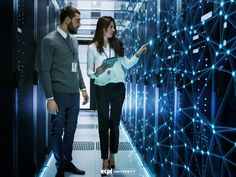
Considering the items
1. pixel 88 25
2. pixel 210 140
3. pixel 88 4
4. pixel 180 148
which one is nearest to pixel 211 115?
pixel 210 140

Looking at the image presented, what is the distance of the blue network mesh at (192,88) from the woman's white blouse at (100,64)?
329 mm

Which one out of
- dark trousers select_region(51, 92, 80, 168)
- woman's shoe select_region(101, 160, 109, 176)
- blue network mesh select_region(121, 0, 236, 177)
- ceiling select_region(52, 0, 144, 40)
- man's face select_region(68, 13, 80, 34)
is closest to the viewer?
blue network mesh select_region(121, 0, 236, 177)

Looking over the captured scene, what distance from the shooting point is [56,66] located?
2.94 meters

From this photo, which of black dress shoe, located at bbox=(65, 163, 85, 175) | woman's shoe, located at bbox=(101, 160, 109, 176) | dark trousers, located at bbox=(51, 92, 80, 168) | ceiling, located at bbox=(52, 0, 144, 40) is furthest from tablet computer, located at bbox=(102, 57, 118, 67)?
ceiling, located at bbox=(52, 0, 144, 40)

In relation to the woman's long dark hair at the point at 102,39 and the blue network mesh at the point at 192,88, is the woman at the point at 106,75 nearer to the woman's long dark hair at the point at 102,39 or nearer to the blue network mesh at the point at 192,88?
the woman's long dark hair at the point at 102,39

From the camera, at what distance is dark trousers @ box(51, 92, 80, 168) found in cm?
294

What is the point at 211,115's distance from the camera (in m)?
1.56

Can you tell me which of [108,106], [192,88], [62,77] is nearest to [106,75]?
[108,106]

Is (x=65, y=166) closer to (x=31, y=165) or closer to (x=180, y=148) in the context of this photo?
(x=31, y=165)

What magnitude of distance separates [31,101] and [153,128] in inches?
47.6

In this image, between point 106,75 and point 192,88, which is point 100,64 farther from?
point 192,88

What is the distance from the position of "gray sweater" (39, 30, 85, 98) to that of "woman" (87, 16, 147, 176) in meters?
0.21

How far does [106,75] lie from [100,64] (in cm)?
17

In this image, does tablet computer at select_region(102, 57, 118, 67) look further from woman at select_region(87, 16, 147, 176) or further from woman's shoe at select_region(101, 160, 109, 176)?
woman's shoe at select_region(101, 160, 109, 176)
